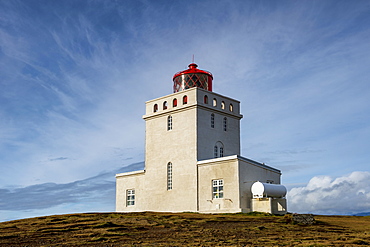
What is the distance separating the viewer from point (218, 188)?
89.2 feet

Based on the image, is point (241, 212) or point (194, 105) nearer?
point (241, 212)

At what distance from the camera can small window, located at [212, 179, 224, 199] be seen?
88.6 ft

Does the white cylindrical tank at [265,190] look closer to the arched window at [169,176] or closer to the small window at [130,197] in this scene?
the arched window at [169,176]

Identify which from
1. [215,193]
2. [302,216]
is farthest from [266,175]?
[302,216]

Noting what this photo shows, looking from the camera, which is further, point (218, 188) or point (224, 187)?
point (218, 188)

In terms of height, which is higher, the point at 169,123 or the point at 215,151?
the point at 169,123

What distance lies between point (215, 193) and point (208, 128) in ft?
16.2

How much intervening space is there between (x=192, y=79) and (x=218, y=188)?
28.6 feet

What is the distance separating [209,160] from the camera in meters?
27.7

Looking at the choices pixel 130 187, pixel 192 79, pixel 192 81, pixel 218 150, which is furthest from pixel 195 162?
pixel 130 187

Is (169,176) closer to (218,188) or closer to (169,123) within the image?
(169,123)

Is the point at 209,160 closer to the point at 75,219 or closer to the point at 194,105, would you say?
the point at 194,105

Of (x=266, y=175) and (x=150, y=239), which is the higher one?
(x=266, y=175)

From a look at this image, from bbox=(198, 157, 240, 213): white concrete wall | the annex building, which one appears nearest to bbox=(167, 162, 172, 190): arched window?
the annex building
